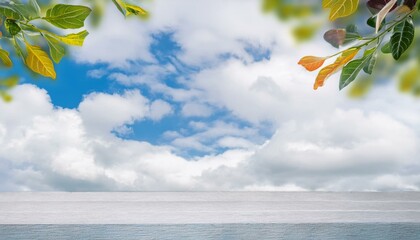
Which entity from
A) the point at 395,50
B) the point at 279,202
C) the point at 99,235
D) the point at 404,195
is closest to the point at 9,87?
the point at 99,235

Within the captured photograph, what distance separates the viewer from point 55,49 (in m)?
0.66

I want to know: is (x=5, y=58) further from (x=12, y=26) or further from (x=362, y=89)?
(x=362, y=89)

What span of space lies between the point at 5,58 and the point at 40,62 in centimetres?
13

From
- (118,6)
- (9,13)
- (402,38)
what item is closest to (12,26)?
(9,13)

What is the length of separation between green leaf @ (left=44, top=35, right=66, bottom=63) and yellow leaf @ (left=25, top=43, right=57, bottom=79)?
19 mm

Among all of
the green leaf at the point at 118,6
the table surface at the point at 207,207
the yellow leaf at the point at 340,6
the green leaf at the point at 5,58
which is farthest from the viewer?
the table surface at the point at 207,207

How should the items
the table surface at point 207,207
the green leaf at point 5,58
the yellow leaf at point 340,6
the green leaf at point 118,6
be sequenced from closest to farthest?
the yellow leaf at point 340,6, the green leaf at point 118,6, the green leaf at point 5,58, the table surface at point 207,207

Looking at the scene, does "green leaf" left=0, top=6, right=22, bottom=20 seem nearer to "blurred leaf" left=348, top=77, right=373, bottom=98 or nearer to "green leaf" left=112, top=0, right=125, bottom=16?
"green leaf" left=112, top=0, right=125, bottom=16

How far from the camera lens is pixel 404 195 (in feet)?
6.40

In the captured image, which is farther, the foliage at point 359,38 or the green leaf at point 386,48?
the green leaf at point 386,48

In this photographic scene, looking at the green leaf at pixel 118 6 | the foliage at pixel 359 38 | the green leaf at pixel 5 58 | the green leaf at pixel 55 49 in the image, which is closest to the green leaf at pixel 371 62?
the foliage at pixel 359 38

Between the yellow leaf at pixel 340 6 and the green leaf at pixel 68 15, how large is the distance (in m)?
0.27

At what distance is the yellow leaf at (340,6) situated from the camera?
48cm

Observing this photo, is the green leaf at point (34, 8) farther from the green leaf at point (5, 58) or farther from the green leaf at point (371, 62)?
the green leaf at point (371, 62)
